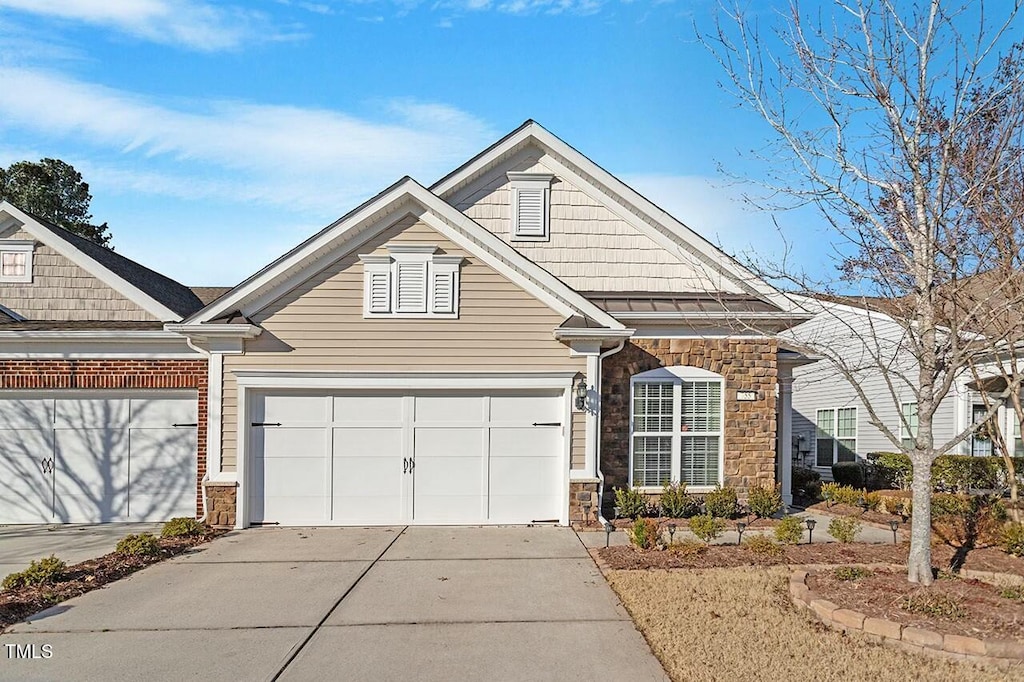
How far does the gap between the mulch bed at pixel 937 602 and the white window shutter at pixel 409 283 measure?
6602 millimetres

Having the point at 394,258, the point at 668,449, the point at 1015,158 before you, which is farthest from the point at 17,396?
the point at 1015,158

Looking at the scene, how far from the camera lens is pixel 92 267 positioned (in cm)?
1328

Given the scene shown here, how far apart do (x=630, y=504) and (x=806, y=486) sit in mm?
5355

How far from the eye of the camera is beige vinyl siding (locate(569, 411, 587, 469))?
1136 cm

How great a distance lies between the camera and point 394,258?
11297 millimetres

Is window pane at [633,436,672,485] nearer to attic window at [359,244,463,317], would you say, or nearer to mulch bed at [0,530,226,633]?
attic window at [359,244,463,317]

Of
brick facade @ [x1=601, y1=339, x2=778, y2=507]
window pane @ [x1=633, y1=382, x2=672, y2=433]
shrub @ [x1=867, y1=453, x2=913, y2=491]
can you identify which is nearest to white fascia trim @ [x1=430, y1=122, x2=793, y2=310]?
brick facade @ [x1=601, y1=339, x2=778, y2=507]

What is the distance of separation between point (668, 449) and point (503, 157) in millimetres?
6161

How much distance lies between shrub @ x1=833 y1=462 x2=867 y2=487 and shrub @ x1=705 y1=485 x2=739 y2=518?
652cm

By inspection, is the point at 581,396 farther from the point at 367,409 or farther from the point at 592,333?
the point at 367,409

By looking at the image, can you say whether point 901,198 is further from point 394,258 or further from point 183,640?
point 183,640

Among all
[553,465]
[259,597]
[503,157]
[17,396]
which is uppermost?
[503,157]

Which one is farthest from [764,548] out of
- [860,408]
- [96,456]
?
[860,408]

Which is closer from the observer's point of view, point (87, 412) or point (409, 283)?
point (409, 283)
